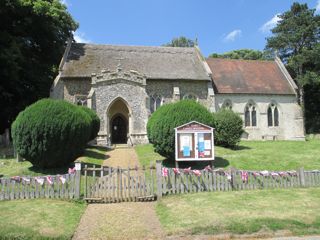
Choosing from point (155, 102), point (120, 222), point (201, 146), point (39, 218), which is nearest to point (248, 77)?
point (155, 102)

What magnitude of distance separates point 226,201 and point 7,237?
632cm

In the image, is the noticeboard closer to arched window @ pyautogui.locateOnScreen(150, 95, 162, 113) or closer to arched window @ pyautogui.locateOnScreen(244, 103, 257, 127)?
arched window @ pyautogui.locateOnScreen(150, 95, 162, 113)

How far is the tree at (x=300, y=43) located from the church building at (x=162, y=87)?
14.5ft

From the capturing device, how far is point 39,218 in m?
8.81

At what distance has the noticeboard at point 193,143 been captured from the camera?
48.5 ft

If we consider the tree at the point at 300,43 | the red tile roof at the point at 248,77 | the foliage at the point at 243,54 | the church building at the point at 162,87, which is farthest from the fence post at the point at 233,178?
the foliage at the point at 243,54

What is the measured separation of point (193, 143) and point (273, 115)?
879 inches

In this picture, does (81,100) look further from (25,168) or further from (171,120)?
(171,120)

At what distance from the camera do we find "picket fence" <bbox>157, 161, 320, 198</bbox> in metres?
11.7

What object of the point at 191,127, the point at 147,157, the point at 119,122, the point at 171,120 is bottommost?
the point at 147,157

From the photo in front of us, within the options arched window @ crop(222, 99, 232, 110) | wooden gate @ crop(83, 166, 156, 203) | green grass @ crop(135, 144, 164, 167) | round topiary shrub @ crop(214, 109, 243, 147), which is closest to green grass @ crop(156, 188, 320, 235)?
wooden gate @ crop(83, 166, 156, 203)

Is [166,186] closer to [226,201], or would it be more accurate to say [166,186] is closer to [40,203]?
[226,201]

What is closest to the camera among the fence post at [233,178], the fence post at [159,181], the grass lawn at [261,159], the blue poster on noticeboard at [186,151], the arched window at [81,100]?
the fence post at [159,181]

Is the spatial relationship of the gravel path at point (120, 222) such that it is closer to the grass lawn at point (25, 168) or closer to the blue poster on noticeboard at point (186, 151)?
the blue poster on noticeboard at point (186, 151)
